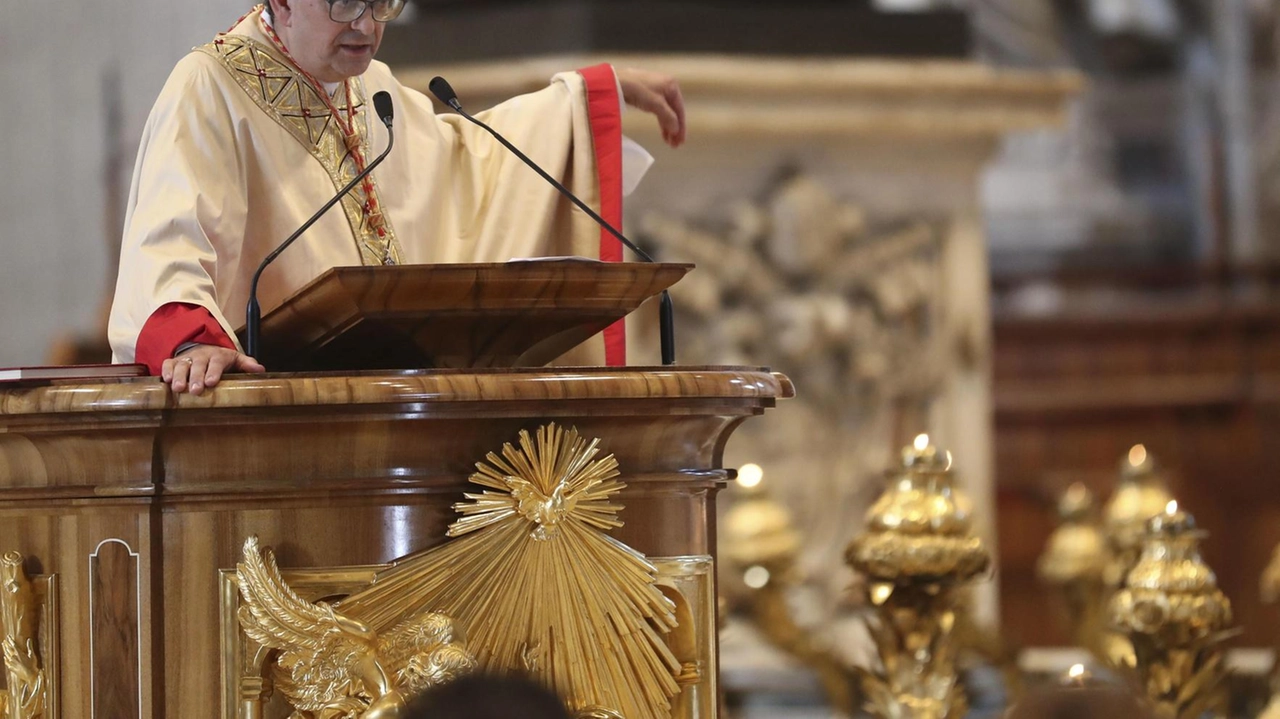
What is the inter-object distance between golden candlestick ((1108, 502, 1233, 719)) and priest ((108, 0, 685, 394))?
1139 mm

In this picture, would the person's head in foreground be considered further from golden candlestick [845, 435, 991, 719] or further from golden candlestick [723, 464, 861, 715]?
golden candlestick [723, 464, 861, 715]

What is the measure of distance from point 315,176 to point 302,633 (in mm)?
893

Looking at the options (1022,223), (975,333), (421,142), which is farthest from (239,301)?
(1022,223)

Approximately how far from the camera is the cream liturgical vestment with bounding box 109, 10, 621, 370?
7.79 feet

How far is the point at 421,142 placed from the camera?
2.89 metres

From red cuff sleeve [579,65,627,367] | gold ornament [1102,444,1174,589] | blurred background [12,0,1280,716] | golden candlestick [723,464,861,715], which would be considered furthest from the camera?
blurred background [12,0,1280,716]

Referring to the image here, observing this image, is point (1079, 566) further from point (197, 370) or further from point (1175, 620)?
point (197, 370)

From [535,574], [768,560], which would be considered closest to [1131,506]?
[768,560]

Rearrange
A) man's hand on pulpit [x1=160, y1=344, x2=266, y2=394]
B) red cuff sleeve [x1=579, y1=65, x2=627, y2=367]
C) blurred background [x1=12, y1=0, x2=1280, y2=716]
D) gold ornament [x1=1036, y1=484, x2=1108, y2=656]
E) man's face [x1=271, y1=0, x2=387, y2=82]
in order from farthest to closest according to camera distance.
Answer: blurred background [x1=12, y1=0, x2=1280, y2=716] → gold ornament [x1=1036, y1=484, x2=1108, y2=656] → red cuff sleeve [x1=579, y1=65, x2=627, y2=367] → man's face [x1=271, y1=0, x2=387, y2=82] → man's hand on pulpit [x1=160, y1=344, x2=266, y2=394]

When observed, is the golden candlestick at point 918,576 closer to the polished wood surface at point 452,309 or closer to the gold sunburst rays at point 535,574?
the polished wood surface at point 452,309

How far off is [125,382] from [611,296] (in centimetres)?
52

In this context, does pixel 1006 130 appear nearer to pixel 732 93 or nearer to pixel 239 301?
pixel 732 93

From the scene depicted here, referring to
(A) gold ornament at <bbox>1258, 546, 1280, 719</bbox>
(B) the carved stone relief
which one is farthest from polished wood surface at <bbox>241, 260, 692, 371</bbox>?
(B) the carved stone relief

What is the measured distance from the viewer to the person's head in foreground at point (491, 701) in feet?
3.84
